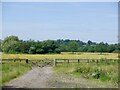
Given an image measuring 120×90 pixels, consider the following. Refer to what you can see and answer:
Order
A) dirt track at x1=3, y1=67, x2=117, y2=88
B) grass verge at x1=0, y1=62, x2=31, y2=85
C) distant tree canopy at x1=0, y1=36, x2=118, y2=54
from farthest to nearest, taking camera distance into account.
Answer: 1. distant tree canopy at x1=0, y1=36, x2=118, y2=54
2. grass verge at x1=0, y1=62, x2=31, y2=85
3. dirt track at x1=3, y1=67, x2=117, y2=88

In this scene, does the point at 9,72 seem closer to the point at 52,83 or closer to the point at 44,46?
the point at 52,83

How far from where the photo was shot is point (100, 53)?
48.6m

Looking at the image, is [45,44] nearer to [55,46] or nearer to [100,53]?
[55,46]

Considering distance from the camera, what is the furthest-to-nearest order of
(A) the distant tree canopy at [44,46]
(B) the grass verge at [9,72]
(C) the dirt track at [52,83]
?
(A) the distant tree canopy at [44,46]
(B) the grass verge at [9,72]
(C) the dirt track at [52,83]

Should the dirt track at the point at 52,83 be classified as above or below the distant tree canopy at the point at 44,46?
below

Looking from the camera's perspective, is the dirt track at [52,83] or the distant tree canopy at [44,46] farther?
the distant tree canopy at [44,46]

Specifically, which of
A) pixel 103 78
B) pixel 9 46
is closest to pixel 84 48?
pixel 9 46

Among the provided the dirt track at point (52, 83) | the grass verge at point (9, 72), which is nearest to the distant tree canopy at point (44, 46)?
the grass verge at point (9, 72)

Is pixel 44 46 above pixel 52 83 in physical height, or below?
above

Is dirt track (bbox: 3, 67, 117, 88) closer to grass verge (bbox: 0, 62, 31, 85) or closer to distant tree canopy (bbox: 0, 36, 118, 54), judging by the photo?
grass verge (bbox: 0, 62, 31, 85)

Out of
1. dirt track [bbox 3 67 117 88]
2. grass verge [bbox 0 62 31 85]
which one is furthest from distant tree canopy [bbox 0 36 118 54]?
dirt track [bbox 3 67 117 88]

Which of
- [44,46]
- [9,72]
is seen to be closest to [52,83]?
[9,72]

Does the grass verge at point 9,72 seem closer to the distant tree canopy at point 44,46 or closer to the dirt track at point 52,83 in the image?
the dirt track at point 52,83

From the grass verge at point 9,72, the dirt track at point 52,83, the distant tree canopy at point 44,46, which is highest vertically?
the distant tree canopy at point 44,46
